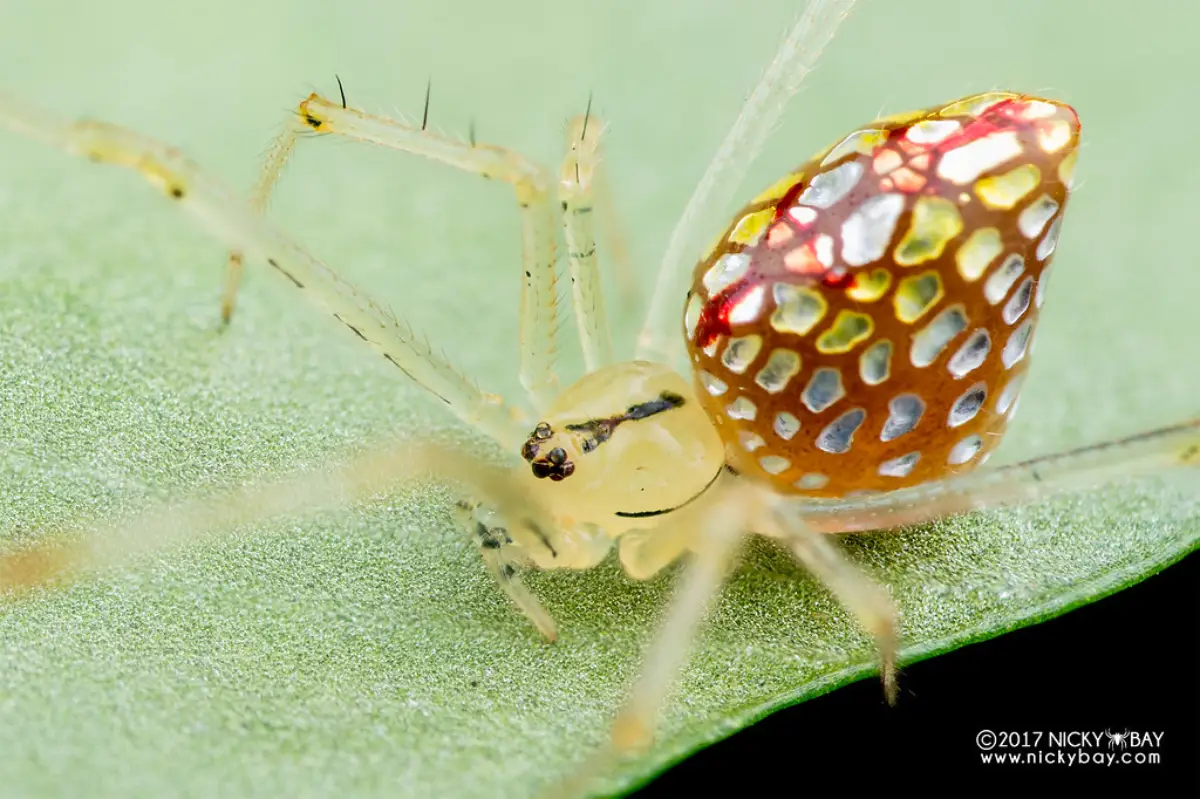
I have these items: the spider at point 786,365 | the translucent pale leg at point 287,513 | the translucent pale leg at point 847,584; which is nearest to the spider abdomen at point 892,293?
the spider at point 786,365

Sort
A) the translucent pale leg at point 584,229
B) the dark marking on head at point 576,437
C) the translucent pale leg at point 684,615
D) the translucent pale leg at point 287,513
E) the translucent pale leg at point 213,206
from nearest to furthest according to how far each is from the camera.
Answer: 1. the translucent pale leg at point 684,615
2. the translucent pale leg at point 287,513
3. the translucent pale leg at point 213,206
4. the dark marking on head at point 576,437
5. the translucent pale leg at point 584,229

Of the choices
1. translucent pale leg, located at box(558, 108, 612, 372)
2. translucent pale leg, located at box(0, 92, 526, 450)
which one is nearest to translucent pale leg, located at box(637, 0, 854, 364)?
translucent pale leg, located at box(558, 108, 612, 372)

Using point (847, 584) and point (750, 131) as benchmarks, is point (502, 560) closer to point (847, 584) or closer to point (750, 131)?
point (847, 584)

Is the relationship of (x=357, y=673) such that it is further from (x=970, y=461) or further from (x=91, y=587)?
(x=970, y=461)

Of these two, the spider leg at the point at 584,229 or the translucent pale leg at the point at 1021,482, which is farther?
the spider leg at the point at 584,229

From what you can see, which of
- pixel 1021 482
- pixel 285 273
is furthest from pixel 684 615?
pixel 285 273

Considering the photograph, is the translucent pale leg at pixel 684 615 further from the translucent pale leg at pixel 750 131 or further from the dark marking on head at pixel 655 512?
the translucent pale leg at pixel 750 131

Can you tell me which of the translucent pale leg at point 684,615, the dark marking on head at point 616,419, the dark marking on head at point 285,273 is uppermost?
the dark marking on head at point 285,273

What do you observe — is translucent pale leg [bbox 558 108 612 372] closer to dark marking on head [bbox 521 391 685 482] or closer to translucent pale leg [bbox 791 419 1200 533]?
dark marking on head [bbox 521 391 685 482]

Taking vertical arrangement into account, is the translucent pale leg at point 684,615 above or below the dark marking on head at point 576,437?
below
